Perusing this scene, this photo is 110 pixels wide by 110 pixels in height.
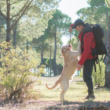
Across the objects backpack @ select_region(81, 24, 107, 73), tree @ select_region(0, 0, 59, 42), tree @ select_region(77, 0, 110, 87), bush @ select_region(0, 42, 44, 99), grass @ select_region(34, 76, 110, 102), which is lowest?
grass @ select_region(34, 76, 110, 102)

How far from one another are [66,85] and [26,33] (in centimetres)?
1011

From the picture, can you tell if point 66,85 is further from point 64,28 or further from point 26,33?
point 64,28

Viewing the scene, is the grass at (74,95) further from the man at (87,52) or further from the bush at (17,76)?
the bush at (17,76)

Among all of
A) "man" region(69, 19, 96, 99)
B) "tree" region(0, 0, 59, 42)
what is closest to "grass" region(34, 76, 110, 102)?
"man" region(69, 19, 96, 99)

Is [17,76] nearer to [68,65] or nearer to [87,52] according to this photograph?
[68,65]

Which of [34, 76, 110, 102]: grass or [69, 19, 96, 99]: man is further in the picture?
[34, 76, 110, 102]: grass

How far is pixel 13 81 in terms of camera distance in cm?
514

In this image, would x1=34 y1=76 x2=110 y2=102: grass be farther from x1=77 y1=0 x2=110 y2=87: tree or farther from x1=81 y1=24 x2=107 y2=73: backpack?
x1=77 y1=0 x2=110 y2=87: tree

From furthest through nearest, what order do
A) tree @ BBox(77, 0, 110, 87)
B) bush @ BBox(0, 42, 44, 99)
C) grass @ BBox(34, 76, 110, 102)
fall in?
tree @ BBox(77, 0, 110, 87) < bush @ BBox(0, 42, 44, 99) < grass @ BBox(34, 76, 110, 102)

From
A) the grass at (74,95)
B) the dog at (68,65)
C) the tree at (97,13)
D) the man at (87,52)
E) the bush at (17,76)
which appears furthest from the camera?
the tree at (97,13)

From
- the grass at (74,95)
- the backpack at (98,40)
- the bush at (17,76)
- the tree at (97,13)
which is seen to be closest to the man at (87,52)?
the backpack at (98,40)

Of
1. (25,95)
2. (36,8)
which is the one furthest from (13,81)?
(36,8)

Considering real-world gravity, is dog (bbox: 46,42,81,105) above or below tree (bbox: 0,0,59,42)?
below

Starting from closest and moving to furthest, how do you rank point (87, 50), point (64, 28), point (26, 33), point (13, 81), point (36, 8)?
point (87, 50)
point (13, 81)
point (36, 8)
point (26, 33)
point (64, 28)
